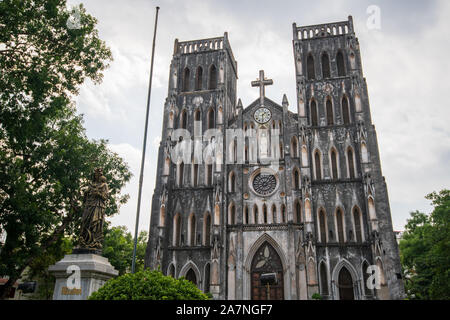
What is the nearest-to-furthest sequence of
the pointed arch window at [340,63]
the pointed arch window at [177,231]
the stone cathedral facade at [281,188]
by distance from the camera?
the stone cathedral facade at [281,188] < the pointed arch window at [177,231] < the pointed arch window at [340,63]

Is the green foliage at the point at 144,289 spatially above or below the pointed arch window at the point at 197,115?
below

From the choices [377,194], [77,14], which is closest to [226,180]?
[377,194]

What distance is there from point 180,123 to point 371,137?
47.4 feet

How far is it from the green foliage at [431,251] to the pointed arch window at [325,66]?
1245cm

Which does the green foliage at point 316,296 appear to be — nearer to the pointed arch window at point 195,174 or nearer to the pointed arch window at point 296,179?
the pointed arch window at point 296,179

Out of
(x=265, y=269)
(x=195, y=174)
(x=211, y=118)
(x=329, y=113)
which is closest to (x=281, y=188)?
(x=265, y=269)

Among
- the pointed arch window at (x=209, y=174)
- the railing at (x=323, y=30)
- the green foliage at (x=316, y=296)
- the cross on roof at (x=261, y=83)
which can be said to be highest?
the railing at (x=323, y=30)

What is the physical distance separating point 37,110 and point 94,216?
6.86 m

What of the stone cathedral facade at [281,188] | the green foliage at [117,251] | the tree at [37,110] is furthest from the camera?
the green foliage at [117,251]

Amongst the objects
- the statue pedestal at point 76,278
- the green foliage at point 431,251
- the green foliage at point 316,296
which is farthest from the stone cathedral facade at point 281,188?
the statue pedestal at point 76,278

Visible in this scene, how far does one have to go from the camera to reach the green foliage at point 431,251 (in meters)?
22.9

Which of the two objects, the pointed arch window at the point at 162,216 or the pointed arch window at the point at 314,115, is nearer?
the pointed arch window at the point at 162,216

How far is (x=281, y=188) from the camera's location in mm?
26609
